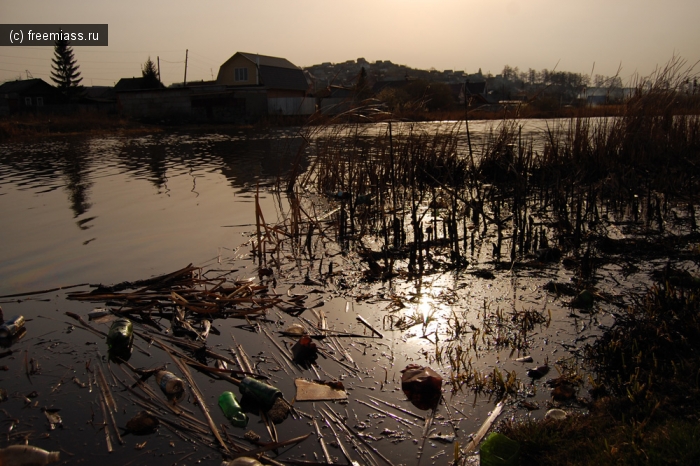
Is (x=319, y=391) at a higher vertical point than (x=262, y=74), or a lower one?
lower

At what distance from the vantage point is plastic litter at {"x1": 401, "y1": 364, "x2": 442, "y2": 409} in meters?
2.61

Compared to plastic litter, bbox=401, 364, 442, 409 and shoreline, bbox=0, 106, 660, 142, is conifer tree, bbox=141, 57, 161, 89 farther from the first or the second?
plastic litter, bbox=401, 364, 442, 409

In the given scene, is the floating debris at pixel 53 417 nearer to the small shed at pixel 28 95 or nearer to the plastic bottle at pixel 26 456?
the plastic bottle at pixel 26 456

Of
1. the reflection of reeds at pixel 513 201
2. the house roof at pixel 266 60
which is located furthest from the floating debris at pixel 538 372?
the house roof at pixel 266 60

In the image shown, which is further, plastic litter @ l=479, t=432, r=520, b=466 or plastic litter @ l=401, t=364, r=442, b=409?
plastic litter @ l=401, t=364, r=442, b=409

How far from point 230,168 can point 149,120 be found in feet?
87.7

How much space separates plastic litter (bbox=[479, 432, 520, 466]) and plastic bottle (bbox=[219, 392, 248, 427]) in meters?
1.15

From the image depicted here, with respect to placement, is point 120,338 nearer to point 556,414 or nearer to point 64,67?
point 556,414

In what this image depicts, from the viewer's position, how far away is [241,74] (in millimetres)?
46094

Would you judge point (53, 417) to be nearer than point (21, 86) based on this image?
Yes

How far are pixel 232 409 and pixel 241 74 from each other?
47.2 meters

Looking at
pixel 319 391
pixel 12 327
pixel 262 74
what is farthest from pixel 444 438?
pixel 262 74

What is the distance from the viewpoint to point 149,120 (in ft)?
120

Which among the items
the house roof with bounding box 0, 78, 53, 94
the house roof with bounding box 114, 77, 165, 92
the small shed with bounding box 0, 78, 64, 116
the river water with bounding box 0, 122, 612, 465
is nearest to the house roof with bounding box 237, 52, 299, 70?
the house roof with bounding box 114, 77, 165, 92
